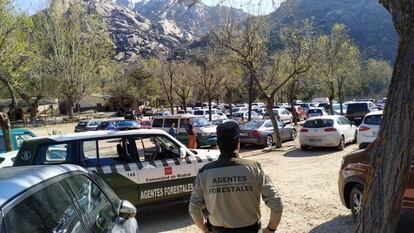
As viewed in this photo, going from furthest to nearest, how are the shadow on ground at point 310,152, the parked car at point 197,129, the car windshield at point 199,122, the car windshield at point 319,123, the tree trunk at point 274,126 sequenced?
the car windshield at point 199,122 → the parked car at point 197,129 → the tree trunk at point 274,126 → the car windshield at point 319,123 → the shadow on ground at point 310,152

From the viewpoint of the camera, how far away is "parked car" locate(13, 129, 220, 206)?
7.99m

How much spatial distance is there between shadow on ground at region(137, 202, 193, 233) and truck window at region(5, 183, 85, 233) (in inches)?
198

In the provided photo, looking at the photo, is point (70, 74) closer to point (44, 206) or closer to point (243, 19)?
point (243, 19)

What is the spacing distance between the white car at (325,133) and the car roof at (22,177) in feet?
53.1

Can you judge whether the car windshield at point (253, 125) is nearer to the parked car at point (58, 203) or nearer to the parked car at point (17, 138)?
the parked car at point (17, 138)

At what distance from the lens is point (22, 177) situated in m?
2.98

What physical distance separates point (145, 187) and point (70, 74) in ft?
143

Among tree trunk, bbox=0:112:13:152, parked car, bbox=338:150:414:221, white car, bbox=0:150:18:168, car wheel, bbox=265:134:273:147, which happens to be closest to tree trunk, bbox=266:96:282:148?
car wheel, bbox=265:134:273:147

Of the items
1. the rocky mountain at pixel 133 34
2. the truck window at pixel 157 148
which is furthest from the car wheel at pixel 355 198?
the rocky mountain at pixel 133 34

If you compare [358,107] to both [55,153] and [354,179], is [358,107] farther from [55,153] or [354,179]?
[55,153]

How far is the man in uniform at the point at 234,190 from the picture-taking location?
3340 mm

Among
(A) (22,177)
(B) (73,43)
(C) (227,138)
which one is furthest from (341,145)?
(B) (73,43)

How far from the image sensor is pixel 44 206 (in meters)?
2.88

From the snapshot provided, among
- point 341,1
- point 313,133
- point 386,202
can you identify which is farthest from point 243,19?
point 341,1
